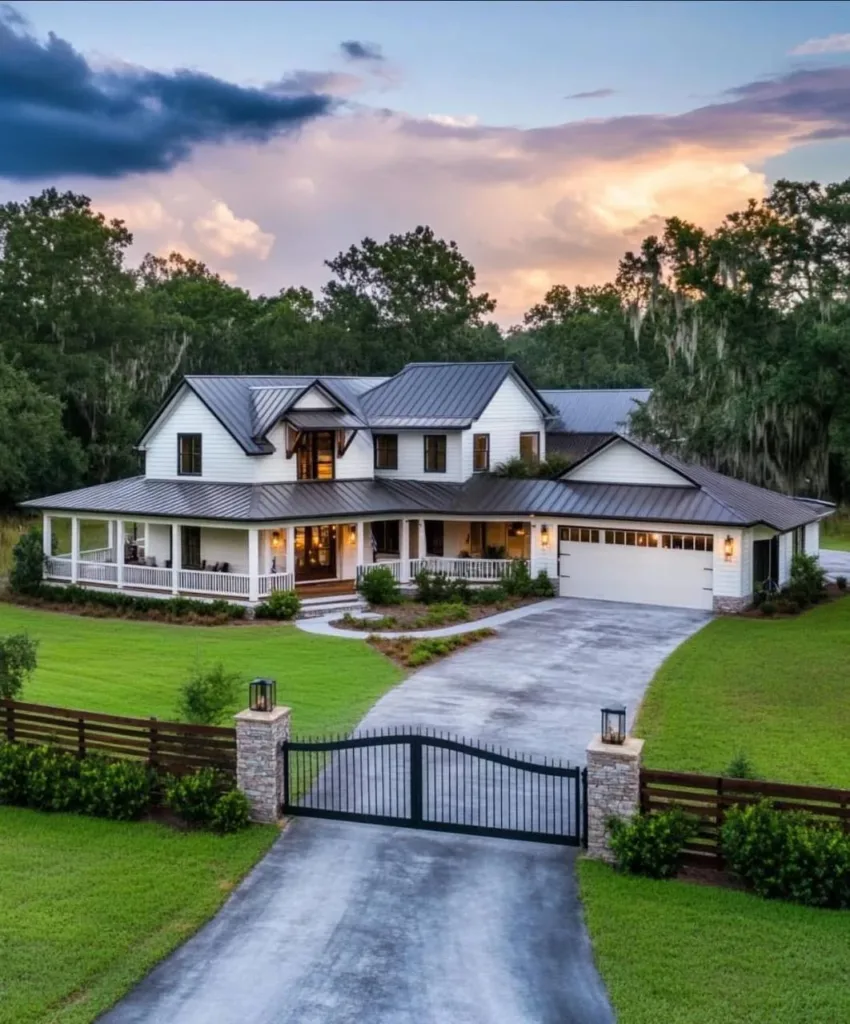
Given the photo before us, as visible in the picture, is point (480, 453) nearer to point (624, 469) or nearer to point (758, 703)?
point (624, 469)

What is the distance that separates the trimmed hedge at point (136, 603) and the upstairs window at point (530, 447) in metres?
12.5

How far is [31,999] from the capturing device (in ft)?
26.1

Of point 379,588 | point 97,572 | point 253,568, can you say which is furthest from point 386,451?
point 97,572

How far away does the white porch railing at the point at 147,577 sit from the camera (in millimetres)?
28906

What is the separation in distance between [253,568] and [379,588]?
3653 millimetres

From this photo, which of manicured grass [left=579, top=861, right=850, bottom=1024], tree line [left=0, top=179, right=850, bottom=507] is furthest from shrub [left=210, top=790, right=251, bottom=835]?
tree line [left=0, top=179, right=850, bottom=507]

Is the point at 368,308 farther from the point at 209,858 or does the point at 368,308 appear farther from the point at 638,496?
the point at 209,858

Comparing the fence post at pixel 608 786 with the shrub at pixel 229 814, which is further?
the shrub at pixel 229 814

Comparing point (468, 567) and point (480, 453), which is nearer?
point (468, 567)

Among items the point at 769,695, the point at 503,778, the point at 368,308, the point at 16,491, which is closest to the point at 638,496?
the point at 769,695

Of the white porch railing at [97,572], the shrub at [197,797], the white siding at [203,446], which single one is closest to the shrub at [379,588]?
the white siding at [203,446]

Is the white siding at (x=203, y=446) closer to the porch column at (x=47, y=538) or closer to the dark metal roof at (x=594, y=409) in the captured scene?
the porch column at (x=47, y=538)

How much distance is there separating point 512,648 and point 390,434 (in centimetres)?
1296

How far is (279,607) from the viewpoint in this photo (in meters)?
26.7
